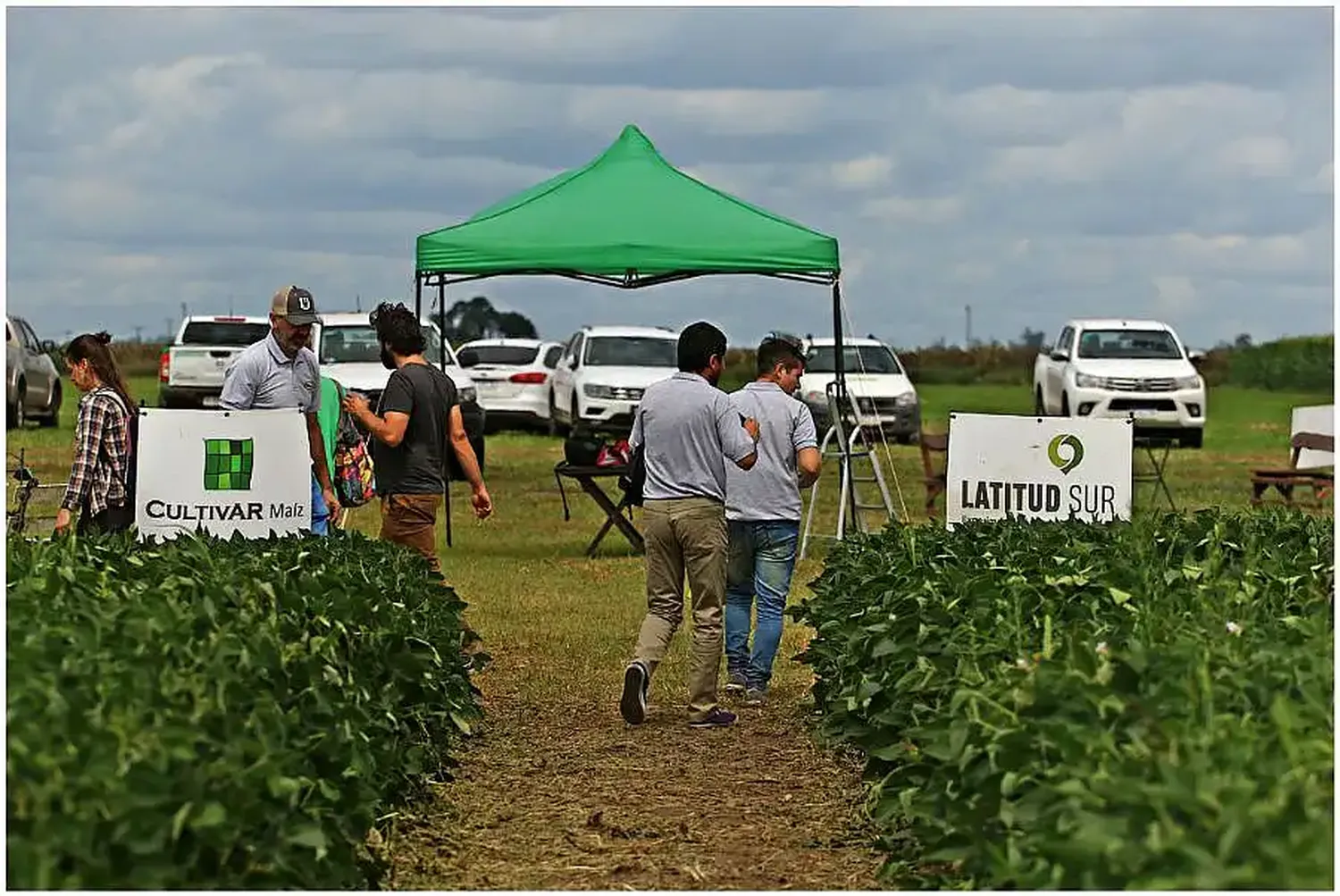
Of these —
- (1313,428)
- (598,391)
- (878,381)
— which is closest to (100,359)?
(1313,428)

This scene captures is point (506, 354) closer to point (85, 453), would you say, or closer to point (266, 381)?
point (266, 381)

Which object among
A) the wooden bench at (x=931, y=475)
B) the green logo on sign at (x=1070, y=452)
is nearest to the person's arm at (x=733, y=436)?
the green logo on sign at (x=1070, y=452)

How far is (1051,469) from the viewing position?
10586 millimetres

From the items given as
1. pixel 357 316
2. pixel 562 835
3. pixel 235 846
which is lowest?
pixel 562 835

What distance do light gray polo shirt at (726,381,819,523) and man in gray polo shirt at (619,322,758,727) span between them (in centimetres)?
30

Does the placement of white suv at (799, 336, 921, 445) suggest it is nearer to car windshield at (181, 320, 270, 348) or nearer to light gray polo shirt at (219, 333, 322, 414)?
car windshield at (181, 320, 270, 348)

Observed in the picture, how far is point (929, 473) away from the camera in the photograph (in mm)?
22125

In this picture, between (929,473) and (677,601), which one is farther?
(929,473)

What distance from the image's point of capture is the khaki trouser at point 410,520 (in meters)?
10.3

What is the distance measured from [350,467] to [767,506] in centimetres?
260

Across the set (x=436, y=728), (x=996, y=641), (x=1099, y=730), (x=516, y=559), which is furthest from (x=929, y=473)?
(x=1099, y=730)

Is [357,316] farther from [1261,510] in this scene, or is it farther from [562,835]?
[562,835]

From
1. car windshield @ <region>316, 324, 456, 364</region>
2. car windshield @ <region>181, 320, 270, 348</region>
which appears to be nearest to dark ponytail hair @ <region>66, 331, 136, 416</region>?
car windshield @ <region>316, 324, 456, 364</region>

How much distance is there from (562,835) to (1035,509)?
12.3 feet
